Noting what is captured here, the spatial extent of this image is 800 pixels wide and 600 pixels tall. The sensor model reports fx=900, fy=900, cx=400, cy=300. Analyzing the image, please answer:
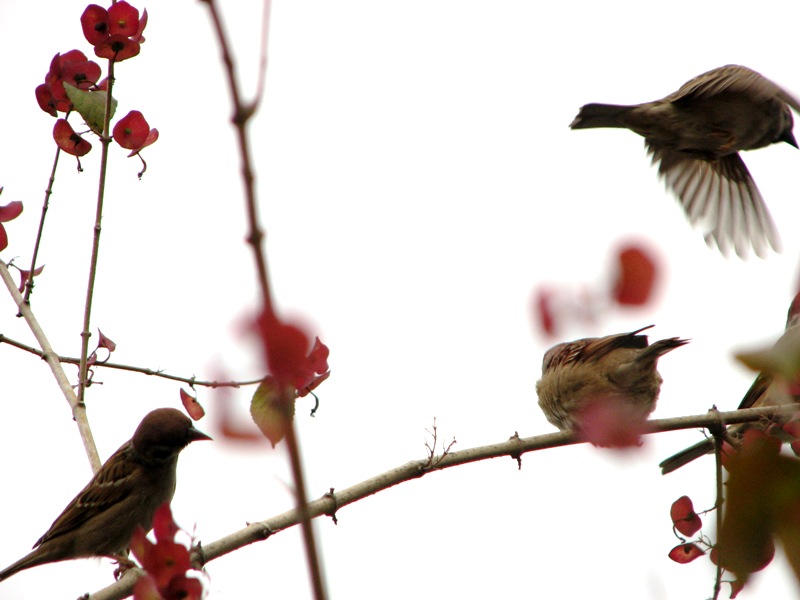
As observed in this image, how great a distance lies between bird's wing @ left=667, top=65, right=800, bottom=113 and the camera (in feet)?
18.2

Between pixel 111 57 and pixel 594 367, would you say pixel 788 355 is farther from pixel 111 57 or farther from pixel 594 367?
pixel 594 367

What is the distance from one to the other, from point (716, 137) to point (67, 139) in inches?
184

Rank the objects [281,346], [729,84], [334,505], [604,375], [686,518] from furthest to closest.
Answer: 1. [729,84]
2. [604,375]
3. [686,518]
4. [334,505]
5. [281,346]

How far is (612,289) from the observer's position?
4.65ft

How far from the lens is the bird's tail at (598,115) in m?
6.39

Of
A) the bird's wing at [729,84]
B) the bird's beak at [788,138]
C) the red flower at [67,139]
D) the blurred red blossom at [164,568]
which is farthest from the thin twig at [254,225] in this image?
the bird's beak at [788,138]

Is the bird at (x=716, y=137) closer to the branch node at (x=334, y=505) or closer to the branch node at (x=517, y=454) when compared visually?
the branch node at (x=517, y=454)

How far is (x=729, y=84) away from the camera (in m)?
5.75

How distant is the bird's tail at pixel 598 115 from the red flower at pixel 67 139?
396cm

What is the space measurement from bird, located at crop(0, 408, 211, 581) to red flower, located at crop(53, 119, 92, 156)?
186 cm

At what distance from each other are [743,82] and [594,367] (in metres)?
2.13

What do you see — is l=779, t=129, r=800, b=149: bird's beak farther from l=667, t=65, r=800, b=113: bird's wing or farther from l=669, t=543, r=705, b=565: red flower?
l=669, t=543, r=705, b=565: red flower

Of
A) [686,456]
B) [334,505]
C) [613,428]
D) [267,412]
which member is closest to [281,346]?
[267,412]

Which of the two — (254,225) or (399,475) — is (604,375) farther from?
(254,225)
